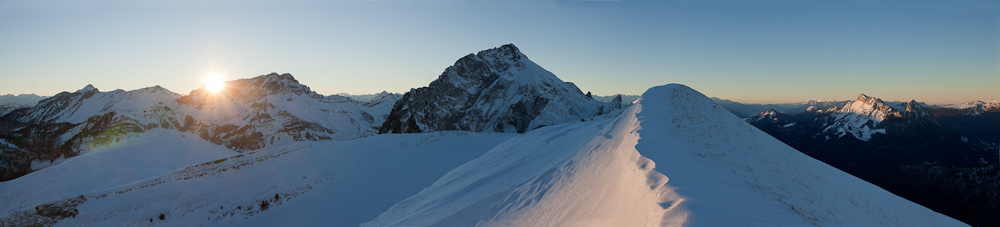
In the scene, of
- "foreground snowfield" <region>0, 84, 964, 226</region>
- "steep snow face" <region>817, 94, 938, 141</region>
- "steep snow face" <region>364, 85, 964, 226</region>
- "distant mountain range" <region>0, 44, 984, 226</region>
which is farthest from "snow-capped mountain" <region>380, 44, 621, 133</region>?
"steep snow face" <region>817, 94, 938, 141</region>

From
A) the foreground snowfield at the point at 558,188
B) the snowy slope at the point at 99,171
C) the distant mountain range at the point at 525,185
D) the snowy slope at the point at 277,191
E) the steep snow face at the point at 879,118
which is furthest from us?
the steep snow face at the point at 879,118

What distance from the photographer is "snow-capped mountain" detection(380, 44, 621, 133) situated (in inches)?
5167

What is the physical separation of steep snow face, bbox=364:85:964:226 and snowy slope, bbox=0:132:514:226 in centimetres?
441

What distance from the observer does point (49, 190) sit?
48875 mm

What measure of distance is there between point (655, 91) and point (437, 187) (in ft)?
56.8

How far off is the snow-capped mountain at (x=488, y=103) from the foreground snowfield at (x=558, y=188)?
A: 3688 inches

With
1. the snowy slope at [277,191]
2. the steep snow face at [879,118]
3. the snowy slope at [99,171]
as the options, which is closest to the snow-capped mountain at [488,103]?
the snowy slope at [99,171]

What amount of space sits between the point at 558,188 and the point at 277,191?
21721mm

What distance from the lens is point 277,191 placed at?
26.5m

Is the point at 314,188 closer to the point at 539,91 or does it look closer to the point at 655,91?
the point at 655,91

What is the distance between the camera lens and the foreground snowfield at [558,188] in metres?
10.9

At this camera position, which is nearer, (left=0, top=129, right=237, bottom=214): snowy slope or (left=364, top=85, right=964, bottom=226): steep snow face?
(left=364, top=85, right=964, bottom=226): steep snow face

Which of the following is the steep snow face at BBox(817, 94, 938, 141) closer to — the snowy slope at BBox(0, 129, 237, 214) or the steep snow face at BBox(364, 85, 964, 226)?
the steep snow face at BBox(364, 85, 964, 226)

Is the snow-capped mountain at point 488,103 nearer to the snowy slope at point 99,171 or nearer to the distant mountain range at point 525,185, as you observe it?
the snowy slope at point 99,171
